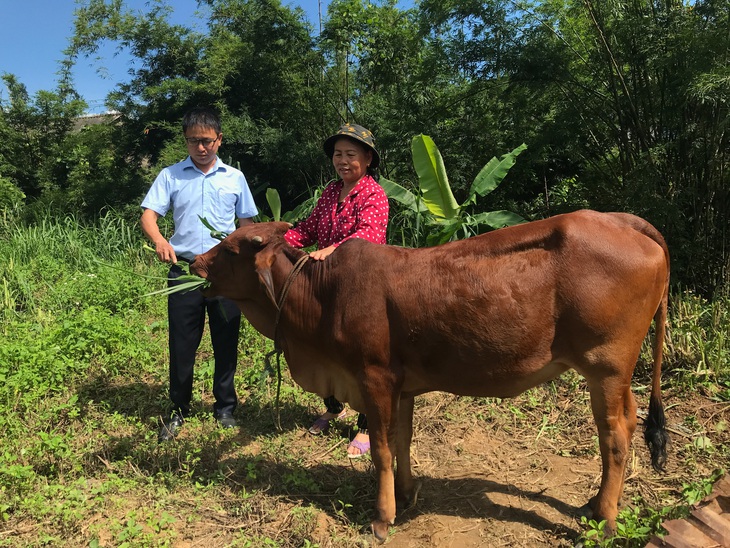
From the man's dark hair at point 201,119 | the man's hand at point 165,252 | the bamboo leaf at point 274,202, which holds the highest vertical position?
the man's dark hair at point 201,119

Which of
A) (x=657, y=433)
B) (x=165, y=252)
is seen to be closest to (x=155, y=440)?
(x=165, y=252)

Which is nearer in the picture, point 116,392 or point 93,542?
point 93,542

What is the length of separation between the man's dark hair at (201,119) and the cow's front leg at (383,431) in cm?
195

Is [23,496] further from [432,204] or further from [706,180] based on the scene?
[706,180]

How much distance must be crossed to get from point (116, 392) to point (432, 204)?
11.2 ft

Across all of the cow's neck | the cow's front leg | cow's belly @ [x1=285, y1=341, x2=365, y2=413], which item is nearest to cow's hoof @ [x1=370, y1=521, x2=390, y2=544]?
the cow's front leg

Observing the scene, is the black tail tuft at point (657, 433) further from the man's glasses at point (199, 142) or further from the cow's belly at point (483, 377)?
the man's glasses at point (199, 142)

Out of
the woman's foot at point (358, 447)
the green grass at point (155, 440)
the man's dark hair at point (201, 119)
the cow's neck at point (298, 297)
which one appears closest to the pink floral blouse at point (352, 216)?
the cow's neck at point (298, 297)

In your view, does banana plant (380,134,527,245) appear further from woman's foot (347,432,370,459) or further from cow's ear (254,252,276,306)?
cow's ear (254,252,276,306)

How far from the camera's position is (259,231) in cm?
286

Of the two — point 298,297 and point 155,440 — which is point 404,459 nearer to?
point 298,297

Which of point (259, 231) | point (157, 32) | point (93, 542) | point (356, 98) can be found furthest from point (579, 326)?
point (157, 32)

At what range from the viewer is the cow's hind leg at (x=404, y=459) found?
2980mm

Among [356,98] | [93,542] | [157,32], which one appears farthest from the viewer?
[157,32]
